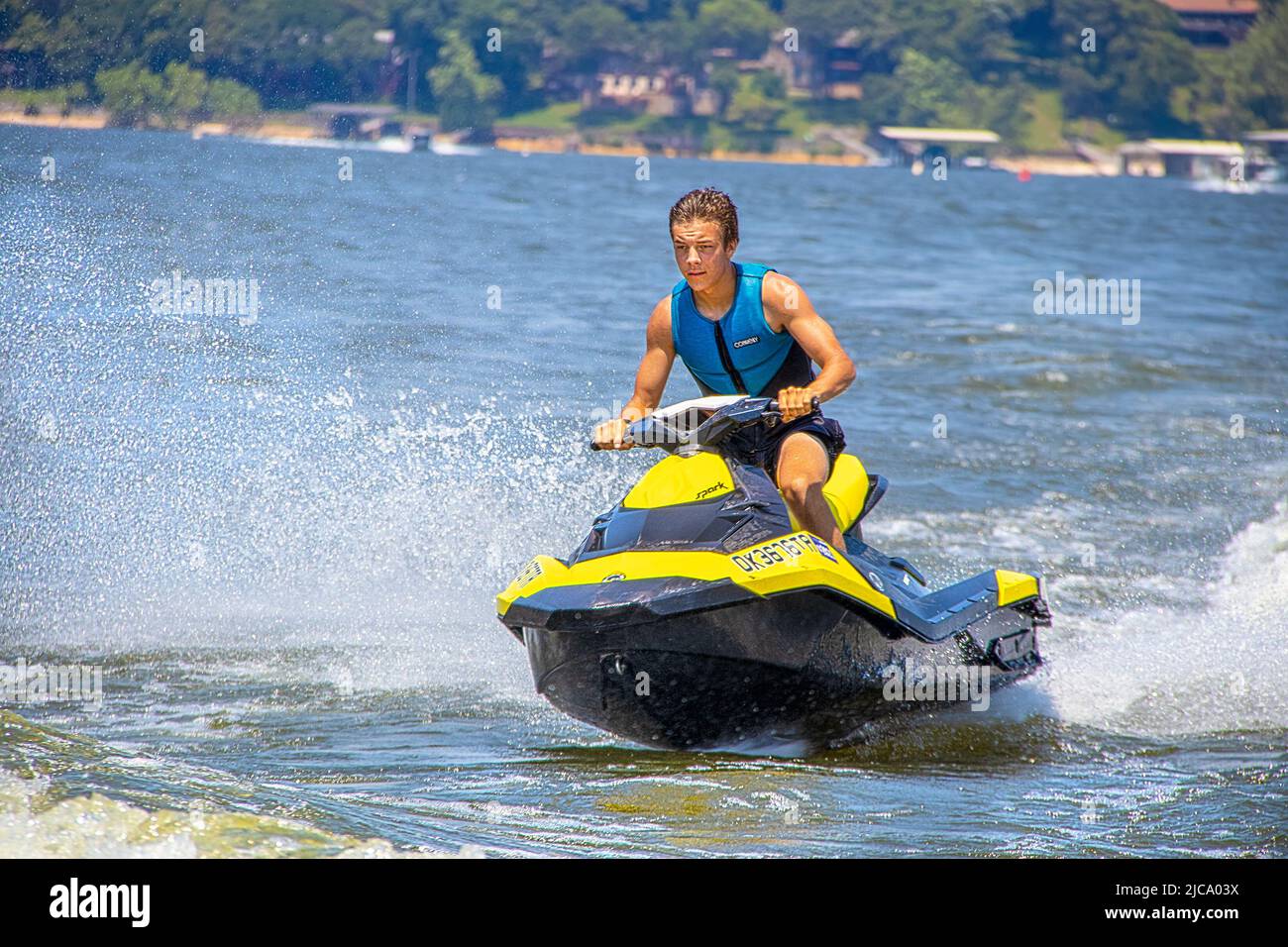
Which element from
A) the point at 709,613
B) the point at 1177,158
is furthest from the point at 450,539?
the point at 1177,158

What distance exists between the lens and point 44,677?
584cm

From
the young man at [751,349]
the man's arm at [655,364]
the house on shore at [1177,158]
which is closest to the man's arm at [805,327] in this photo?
the young man at [751,349]

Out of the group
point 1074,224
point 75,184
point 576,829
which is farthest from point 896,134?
point 576,829

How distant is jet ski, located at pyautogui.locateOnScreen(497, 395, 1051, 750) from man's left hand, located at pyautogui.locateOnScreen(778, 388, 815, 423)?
59mm

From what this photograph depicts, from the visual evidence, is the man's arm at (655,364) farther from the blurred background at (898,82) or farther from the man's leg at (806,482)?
the blurred background at (898,82)

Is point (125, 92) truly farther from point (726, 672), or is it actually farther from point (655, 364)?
point (726, 672)

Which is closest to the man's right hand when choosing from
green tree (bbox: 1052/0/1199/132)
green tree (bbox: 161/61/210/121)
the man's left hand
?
the man's left hand

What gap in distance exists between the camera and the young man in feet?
16.2

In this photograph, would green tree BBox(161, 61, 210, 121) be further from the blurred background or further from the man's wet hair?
the blurred background

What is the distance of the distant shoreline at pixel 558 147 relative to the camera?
13.8m

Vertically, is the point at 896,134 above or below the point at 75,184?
above

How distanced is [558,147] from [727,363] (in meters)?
82.1
